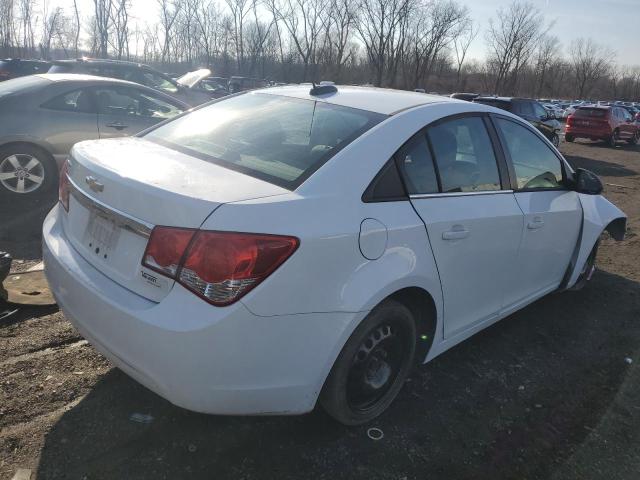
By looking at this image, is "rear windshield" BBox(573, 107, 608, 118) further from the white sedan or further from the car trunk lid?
the car trunk lid

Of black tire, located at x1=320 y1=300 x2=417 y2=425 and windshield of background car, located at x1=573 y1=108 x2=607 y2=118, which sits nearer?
black tire, located at x1=320 y1=300 x2=417 y2=425

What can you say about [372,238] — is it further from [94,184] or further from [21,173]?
[21,173]

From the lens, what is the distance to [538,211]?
343cm

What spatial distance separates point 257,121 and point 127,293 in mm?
1270

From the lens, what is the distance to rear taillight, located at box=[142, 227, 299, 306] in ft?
6.33

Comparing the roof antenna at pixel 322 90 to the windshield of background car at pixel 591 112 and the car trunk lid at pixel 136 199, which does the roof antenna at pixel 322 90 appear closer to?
the car trunk lid at pixel 136 199

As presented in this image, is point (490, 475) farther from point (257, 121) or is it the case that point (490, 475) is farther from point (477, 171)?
point (257, 121)

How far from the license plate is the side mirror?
10.8 feet

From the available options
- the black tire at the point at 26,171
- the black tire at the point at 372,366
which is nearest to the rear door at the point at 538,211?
the black tire at the point at 372,366

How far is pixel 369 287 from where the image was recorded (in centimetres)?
226

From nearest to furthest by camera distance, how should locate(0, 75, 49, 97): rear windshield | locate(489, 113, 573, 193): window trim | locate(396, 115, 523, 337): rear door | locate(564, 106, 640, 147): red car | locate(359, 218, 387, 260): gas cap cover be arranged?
1. locate(359, 218, 387, 260): gas cap cover
2. locate(396, 115, 523, 337): rear door
3. locate(489, 113, 573, 193): window trim
4. locate(0, 75, 49, 97): rear windshield
5. locate(564, 106, 640, 147): red car

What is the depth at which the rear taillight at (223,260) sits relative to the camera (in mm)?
1930

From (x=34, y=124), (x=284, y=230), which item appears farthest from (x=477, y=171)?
(x=34, y=124)

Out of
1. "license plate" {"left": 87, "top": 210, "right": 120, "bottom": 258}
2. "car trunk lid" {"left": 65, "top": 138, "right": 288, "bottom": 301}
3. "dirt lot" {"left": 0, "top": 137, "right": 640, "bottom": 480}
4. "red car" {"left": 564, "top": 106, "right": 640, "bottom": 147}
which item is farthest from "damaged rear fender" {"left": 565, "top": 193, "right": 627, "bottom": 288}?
"red car" {"left": 564, "top": 106, "right": 640, "bottom": 147}
